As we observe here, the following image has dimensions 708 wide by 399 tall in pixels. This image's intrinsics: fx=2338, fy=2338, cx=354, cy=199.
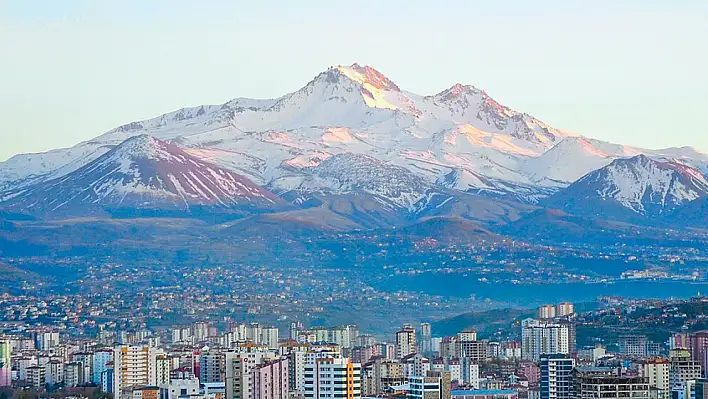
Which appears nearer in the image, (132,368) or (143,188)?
(132,368)

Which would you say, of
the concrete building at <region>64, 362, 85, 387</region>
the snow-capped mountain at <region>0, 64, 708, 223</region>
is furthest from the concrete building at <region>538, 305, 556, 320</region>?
the snow-capped mountain at <region>0, 64, 708, 223</region>

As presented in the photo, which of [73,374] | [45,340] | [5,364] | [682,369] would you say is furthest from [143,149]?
[682,369]

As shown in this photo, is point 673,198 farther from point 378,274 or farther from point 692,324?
point 692,324

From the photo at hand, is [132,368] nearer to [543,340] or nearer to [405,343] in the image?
[405,343]

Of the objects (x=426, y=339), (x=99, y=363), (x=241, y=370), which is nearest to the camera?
(x=241, y=370)

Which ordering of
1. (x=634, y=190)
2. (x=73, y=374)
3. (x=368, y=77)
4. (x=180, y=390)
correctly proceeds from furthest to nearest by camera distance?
(x=368, y=77), (x=634, y=190), (x=73, y=374), (x=180, y=390)

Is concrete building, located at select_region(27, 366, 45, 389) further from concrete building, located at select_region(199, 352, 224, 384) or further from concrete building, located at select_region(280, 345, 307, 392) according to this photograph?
concrete building, located at select_region(280, 345, 307, 392)

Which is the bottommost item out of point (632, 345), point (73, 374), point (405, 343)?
point (73, 374)
